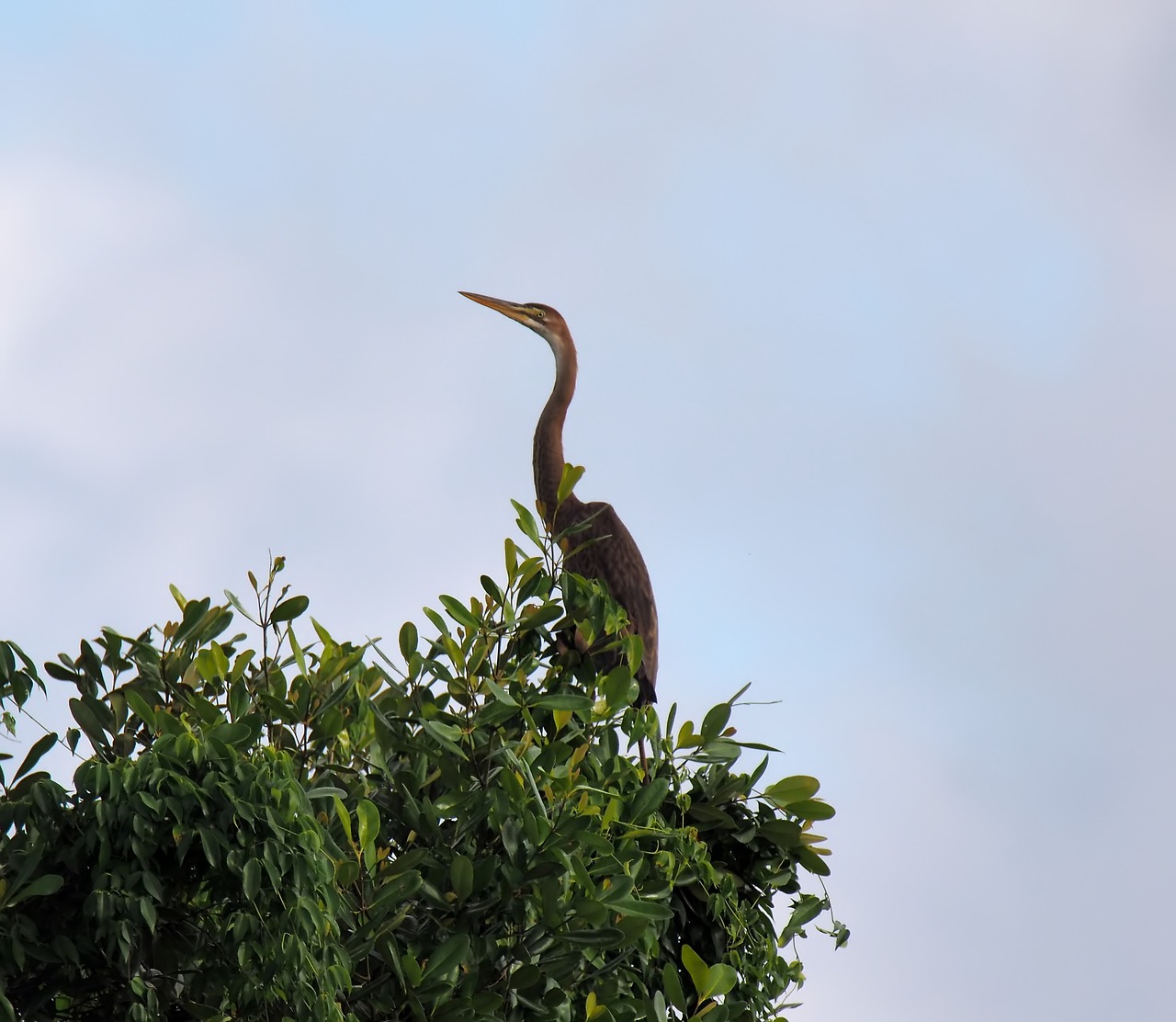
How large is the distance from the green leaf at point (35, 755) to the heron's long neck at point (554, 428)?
404 centimetres

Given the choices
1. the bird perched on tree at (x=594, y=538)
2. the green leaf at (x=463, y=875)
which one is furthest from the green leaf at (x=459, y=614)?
the bird perched on tree at (x=594, y=538)

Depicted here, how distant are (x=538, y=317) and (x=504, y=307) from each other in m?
0.25

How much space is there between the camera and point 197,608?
14.0 ft

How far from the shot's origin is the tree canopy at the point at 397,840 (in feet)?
11.3

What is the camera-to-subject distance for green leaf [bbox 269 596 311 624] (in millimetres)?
4172

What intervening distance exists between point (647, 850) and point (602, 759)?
0.28m

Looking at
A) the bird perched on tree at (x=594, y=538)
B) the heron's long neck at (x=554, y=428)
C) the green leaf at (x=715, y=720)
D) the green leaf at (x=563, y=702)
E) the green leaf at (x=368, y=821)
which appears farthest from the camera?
the heron's long neck at (x=554, y=428)

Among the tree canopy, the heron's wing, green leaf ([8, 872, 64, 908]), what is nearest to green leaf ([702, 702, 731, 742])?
the tree canopy

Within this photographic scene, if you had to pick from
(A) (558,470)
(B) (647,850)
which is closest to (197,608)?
(B) (647,850)

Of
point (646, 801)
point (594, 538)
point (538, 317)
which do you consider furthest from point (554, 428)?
point (646, 801)

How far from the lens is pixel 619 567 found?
7.22 m

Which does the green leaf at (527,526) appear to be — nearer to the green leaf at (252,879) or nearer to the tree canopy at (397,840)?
the tree canopy at (397,840)

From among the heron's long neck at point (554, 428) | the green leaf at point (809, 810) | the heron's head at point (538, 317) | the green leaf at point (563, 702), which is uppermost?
the heron's head at point (538, 317)

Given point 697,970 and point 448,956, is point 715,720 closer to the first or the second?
point 697,970
